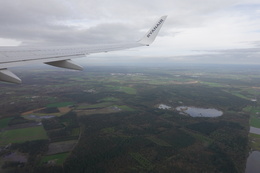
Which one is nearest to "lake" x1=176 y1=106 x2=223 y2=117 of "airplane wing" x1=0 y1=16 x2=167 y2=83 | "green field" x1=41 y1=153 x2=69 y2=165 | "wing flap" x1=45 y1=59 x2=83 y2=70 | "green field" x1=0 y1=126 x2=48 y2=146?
"green field" x1=41 y1=153 x2=69 y2=165

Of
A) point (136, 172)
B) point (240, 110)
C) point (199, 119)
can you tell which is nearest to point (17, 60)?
point (136, 172)

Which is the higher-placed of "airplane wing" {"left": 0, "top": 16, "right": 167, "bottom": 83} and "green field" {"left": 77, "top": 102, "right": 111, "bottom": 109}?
"airplane wing" {"left": 0, "top": 16, "right": 167, "bottom": 83}

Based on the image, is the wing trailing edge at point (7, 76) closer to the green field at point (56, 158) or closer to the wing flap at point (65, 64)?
the wing flap at point (65, 64)

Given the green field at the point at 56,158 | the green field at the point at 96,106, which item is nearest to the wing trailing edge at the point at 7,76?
the green field at the point at 56,158

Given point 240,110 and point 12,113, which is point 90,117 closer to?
point 12,113

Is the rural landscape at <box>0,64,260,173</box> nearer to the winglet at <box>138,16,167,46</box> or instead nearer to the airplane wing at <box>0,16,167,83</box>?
the winglet at <box>138,16,167,46</box>

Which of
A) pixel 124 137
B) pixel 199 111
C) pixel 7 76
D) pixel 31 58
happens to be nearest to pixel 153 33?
pixel 31 58
